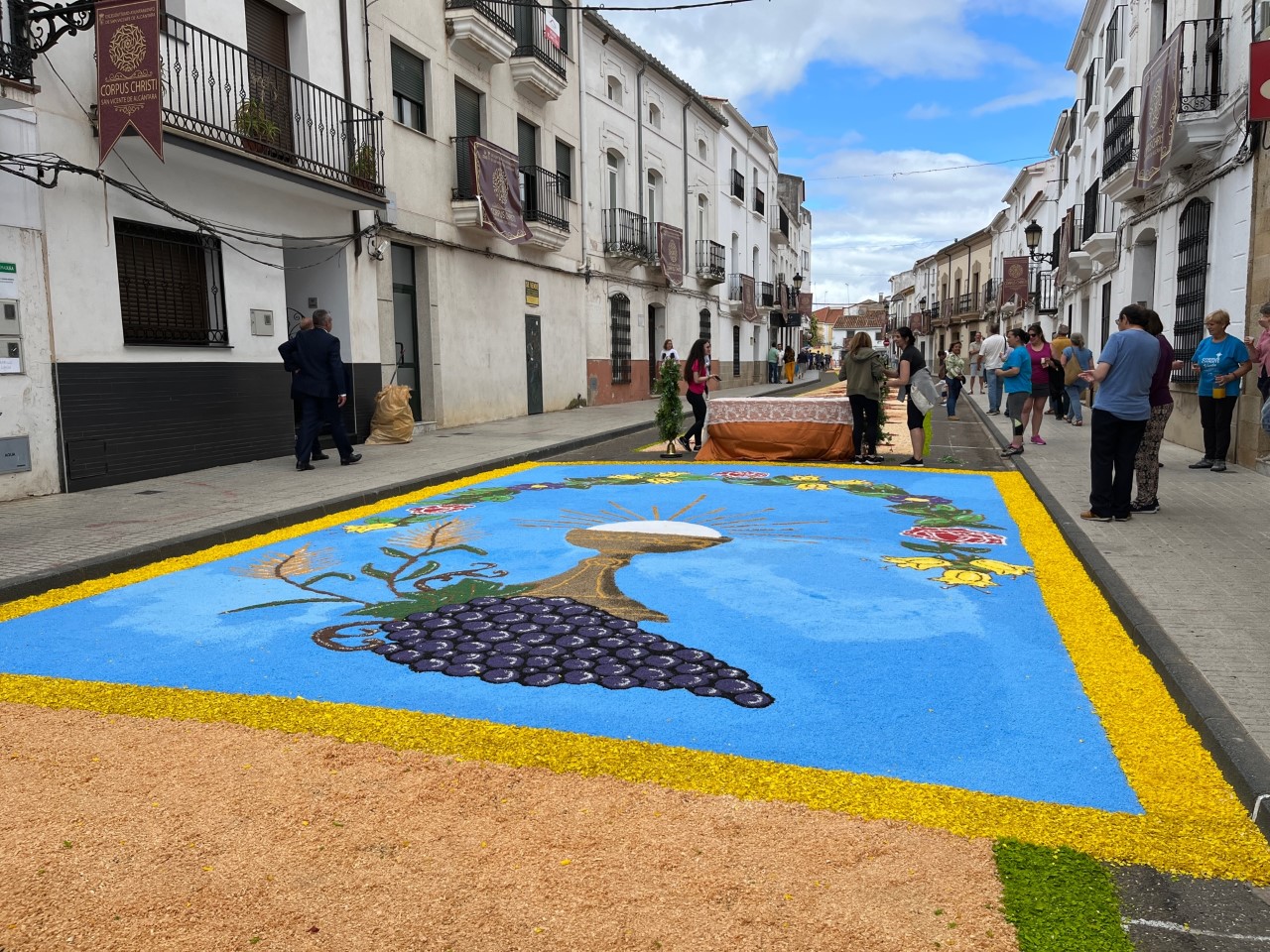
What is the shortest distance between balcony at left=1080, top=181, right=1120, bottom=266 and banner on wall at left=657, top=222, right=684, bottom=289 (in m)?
10.2

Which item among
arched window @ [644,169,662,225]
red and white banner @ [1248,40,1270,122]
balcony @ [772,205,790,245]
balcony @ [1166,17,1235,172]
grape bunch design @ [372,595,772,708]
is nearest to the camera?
grape bunch design @ [372,595,772,708]

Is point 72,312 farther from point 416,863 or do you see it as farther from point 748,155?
point 748,155

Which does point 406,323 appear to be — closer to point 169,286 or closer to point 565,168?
point 169,286

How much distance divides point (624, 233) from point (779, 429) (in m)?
13.1

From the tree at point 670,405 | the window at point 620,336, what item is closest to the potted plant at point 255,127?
the tree at point 670,405

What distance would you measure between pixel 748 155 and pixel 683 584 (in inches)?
1262

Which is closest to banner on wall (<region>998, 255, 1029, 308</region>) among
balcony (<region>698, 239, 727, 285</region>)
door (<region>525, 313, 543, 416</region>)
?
balcony (<region>698, 239, 727, 285</region>)

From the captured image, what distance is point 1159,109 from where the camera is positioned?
11.1 metres

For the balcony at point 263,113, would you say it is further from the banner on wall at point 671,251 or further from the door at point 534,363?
the banner on wall at point 671,251

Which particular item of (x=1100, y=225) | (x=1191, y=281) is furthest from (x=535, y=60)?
(x=1100, y=225)

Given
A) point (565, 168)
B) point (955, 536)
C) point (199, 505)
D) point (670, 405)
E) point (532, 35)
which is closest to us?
point (955, 536)

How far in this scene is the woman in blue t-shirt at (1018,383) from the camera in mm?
10781

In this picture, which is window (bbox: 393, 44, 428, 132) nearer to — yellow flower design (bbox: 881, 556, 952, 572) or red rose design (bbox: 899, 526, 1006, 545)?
red rose design (bbox: 899, 526, 1006, 545)

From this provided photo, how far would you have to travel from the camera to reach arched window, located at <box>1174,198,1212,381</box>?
10961 millimetres
